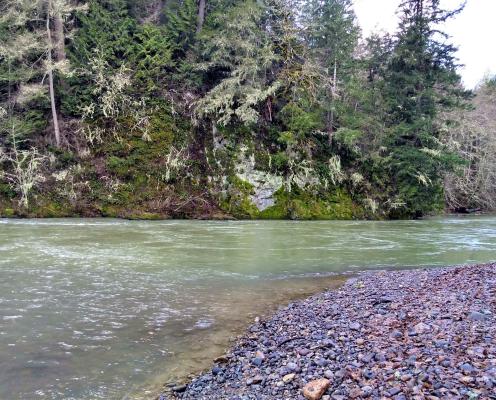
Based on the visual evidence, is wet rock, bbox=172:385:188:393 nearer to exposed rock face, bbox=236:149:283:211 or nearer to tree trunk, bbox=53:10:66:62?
exposed rock face, bbox=236:149:283:211

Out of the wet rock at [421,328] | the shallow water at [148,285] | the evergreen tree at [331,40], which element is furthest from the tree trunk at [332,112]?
the wet rock at [421,328]

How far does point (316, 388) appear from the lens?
3.54 meters

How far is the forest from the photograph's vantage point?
1941cm

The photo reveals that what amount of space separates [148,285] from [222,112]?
14.1 m

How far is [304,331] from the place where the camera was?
5.24 metres

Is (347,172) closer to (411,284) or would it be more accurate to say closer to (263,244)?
(263,244)

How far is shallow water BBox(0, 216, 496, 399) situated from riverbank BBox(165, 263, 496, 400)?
544mm

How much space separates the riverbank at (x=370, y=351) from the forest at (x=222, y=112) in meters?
13.7

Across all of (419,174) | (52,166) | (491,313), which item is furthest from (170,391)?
(419,174)

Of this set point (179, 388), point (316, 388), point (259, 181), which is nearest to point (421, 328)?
point (316, 388)

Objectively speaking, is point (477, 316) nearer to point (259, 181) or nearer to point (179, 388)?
point (179, 388)

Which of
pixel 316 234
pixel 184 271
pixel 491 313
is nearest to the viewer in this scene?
pixel 491 313

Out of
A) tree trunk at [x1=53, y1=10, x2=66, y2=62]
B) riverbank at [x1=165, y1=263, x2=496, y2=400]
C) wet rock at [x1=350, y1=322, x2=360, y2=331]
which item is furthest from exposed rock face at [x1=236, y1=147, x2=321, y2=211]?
wet rock at [x1=350, y1=322, x2=360, y2=331]

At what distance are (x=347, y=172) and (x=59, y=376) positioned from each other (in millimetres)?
19107
